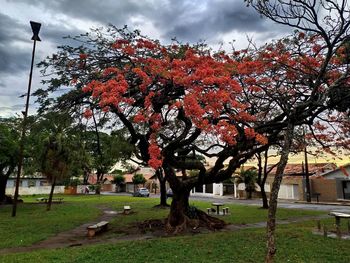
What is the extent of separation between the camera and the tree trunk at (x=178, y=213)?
13.9 metres

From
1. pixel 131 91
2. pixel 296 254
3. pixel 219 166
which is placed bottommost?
pixel 296 254

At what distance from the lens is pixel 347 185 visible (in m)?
34.6

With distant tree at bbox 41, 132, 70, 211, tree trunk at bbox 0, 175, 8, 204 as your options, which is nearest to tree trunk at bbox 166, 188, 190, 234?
distant tree at bbox 41, 132, 70, 211

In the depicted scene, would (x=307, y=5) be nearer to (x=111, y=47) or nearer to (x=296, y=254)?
(x=296, y=254)

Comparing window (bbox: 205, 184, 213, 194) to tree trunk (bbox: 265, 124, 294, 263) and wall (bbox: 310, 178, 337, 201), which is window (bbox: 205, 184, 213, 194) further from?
tree trunk (bbox: 265, 124, 294, 263)

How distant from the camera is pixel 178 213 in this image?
14641 mm

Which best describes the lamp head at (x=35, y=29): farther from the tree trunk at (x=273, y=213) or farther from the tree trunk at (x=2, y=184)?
the tree trunk at (x=273, y=213)

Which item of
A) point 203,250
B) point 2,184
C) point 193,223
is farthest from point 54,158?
point 203,250

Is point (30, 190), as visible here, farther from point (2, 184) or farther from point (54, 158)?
point (54, 158)

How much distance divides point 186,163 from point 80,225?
6.32m

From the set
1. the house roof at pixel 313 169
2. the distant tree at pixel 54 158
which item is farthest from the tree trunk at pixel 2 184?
the house roof at pixel 313 169

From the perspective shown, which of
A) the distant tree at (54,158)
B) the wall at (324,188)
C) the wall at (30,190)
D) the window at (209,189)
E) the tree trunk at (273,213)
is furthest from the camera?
the window at (209,189)

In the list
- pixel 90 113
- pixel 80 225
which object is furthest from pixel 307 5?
pixel 80 225

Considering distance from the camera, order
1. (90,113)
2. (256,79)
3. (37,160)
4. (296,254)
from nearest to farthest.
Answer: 1. (296,254)
2. (90,113)
3. (256,79)
4. (37,160)
